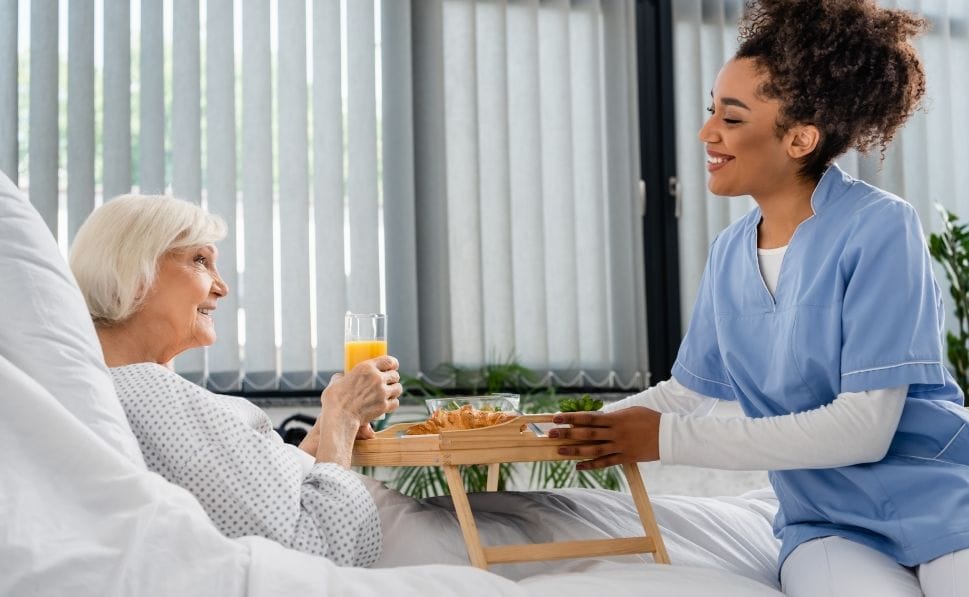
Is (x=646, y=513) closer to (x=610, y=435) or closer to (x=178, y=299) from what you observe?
(x=610, y=435)

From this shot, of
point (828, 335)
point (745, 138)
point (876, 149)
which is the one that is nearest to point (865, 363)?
point (828, 335)

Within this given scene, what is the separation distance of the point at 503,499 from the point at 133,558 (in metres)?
0.74

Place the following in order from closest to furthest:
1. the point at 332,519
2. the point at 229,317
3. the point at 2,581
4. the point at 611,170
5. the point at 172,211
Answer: the point at 2,581
the point at 332,519
the point at 172,211
the point at 229,317
the point at 611,170

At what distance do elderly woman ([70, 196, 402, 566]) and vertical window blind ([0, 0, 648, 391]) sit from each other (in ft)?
4.56

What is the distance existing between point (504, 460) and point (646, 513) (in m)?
0.22

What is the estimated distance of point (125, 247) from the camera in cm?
162

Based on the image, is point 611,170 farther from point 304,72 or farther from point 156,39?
point 156,39

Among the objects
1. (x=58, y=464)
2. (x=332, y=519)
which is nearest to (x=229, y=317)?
(x=332, y=519)

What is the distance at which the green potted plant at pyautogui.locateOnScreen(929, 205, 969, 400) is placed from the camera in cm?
352

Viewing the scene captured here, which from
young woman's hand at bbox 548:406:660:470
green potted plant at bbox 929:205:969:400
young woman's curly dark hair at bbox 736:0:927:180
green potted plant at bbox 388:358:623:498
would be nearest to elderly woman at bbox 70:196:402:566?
young woman's hand at bbox 548:406:660:470

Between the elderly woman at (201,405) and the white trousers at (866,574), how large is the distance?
585 millimetres

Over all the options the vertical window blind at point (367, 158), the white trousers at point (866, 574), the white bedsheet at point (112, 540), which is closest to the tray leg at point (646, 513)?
the white trousers at point (866, 574)

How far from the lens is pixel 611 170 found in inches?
142

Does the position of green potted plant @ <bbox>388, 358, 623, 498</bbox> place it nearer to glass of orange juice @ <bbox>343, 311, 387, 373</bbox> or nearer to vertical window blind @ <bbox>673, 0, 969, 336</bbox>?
vertical window blind @ <bbox>673, 0, 969, 336</bbox>
